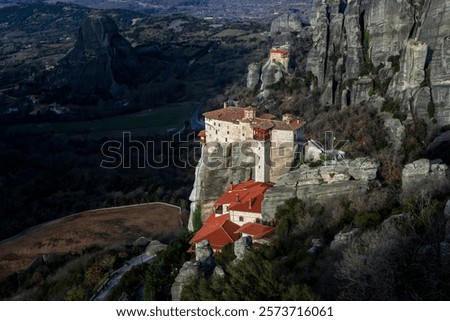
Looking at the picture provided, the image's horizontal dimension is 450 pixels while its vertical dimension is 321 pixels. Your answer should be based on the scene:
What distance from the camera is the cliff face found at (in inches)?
1519

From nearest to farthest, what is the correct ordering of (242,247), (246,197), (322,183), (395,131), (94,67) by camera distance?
1. (242,247)
2. (322,183)
3. (246,197)
4. (395,131)
5. (94,67)

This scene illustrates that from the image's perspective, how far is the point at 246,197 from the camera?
25953 millimetres

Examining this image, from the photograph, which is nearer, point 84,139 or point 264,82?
point 264,82

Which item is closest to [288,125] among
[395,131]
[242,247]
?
[242,247]

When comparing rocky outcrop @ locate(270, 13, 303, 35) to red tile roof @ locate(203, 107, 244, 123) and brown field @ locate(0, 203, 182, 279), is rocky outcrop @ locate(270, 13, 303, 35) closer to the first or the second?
brown field @ locate(0, 203, 182, 279)

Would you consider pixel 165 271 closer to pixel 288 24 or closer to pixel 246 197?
pixel 246 197

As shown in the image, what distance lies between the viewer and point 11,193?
4812 cm

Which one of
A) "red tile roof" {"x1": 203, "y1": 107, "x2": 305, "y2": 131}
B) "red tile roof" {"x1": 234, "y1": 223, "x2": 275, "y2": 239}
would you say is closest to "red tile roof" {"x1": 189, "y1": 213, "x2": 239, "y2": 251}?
"red tile roof" {"x1": 234, "y1": 223, "x2": 275, "y2": 239}

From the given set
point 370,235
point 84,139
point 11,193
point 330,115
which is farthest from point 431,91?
point 84,139

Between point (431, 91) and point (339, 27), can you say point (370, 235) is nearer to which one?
point (431, 91)

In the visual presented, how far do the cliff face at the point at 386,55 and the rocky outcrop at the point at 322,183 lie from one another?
56.8 feet

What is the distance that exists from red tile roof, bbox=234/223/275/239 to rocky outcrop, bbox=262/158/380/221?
917 mm

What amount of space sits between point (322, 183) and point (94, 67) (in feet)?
251

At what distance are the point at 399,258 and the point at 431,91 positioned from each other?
2827 cm
